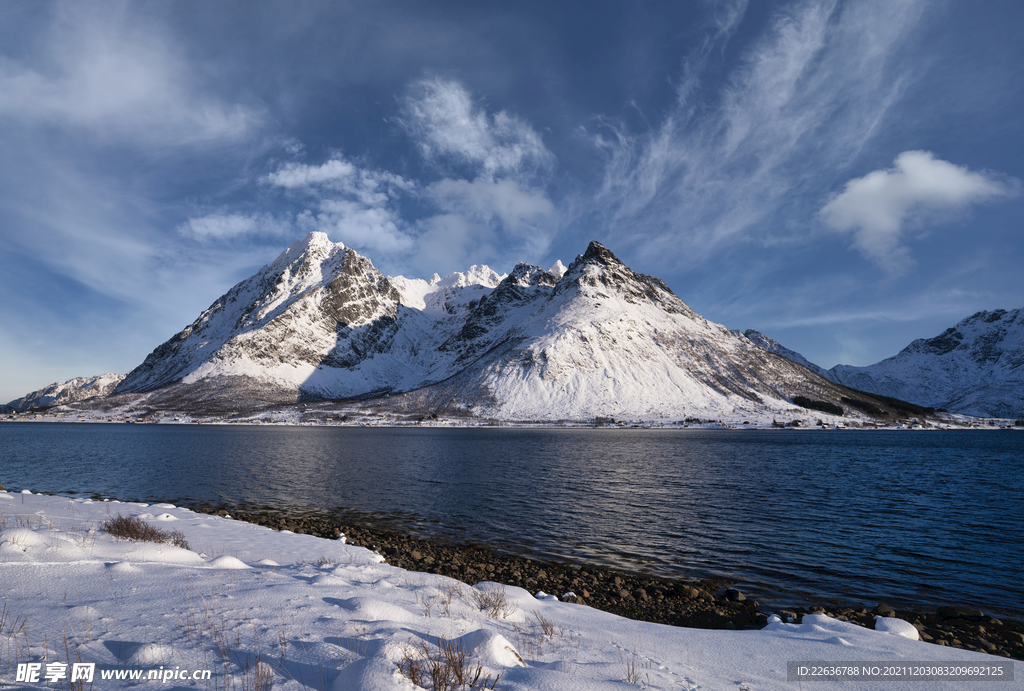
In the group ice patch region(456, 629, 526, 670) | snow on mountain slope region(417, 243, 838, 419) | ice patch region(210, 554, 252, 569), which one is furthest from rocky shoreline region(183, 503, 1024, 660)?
snow on mountain slope region(417, 243, 838, 419)

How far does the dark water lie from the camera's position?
58.9 feet

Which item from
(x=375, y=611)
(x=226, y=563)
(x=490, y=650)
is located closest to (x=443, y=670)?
(x=490, y=650)

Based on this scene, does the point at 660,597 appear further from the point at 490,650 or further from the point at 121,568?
the point at 121,568

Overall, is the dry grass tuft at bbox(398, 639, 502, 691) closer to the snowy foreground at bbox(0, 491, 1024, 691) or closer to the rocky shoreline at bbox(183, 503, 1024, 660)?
the snowy foreground at bbox(0, 491, 1024, 691)

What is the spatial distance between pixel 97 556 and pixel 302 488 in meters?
28.9

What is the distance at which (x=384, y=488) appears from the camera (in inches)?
1467

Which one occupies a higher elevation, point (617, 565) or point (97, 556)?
point (97, 556)

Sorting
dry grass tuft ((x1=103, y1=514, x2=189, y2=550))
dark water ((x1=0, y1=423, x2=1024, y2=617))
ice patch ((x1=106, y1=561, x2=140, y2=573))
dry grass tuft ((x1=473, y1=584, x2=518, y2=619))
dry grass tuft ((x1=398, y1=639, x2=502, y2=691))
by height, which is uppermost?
dry grass tuft ((x1=398, y1=639, x2=502, y2=691))

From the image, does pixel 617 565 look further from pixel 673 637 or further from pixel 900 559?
pixel 900 559

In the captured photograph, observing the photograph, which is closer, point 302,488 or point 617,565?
point 617,565

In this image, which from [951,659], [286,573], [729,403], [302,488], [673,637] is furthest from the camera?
[729,403]

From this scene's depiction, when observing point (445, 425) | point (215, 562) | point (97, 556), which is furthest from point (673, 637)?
point (445, 425)

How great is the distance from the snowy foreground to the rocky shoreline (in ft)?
7.99

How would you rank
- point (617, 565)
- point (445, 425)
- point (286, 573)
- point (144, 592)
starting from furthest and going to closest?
point (445, 425) → point (617, 565) → point (286, 573) → point (144, 592)
